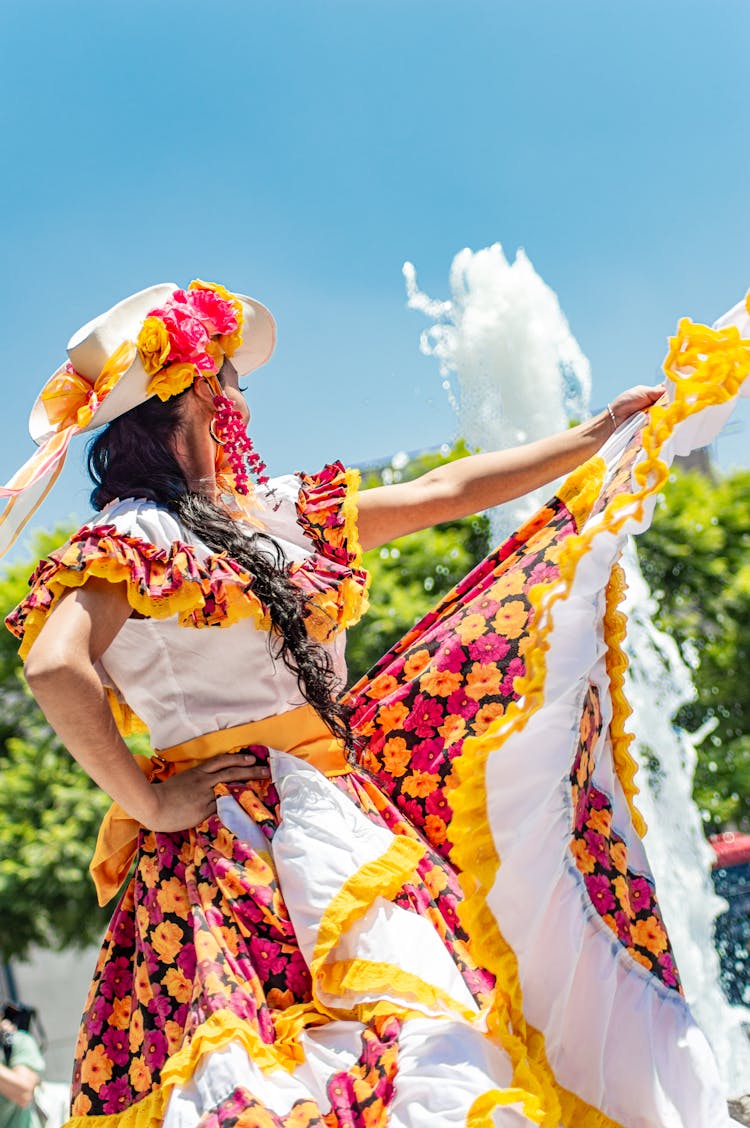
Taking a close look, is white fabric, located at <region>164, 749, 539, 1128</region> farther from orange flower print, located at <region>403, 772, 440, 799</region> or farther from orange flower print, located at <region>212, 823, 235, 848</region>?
orange flower print, located at <region>403, 772, 440, 799</region>

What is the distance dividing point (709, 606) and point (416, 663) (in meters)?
7.11

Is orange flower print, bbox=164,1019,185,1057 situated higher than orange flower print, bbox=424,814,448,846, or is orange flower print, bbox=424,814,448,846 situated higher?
orange flower print, bbox=424,814,448,846

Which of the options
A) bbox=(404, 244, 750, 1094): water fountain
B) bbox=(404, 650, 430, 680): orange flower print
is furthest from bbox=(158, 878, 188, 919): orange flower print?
bbox=(404, 244, 750, 1094): water fountain

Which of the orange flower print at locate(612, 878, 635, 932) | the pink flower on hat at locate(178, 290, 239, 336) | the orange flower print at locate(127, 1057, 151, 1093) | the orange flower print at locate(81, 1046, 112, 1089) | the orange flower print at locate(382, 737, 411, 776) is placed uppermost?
the pink flower on hat at locate(178, 290, 239, 336)

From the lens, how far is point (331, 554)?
1.97m

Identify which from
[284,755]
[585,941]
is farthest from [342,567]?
[585,941]

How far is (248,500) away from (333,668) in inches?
12.5

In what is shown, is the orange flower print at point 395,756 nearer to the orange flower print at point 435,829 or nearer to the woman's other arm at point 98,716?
the orange flower print at point 435,829

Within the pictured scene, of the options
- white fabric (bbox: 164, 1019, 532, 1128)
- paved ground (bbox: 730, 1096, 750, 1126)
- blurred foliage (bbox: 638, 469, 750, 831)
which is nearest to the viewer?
white fabric (bbox: 164, 1019, 532, 1128)

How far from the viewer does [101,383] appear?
1.89 meters

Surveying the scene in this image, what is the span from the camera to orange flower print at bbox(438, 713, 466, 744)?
186 cm

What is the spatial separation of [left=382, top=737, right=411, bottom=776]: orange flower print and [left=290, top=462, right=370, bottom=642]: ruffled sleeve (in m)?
0.21

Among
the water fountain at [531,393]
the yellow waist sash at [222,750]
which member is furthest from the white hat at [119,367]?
the water fountain at [531,393]

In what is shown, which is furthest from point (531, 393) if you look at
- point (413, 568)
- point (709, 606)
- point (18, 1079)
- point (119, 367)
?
point (119, 367)
